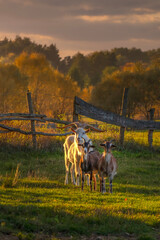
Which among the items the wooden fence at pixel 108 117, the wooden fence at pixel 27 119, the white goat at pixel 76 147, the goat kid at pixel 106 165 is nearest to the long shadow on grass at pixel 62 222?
the goat kid at pixel 106 165

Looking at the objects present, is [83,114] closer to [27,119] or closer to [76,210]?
[27,119]

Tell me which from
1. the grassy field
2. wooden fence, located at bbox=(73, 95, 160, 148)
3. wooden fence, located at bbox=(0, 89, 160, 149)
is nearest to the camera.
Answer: the grassy field

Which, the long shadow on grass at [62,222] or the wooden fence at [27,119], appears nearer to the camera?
the long shadow on grass at [62,222]

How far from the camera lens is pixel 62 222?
6887 millimetres

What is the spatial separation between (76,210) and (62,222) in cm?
68

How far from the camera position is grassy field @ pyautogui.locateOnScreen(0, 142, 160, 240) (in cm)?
657

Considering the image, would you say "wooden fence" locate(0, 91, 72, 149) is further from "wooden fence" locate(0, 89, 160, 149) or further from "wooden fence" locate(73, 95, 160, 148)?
"wooden fence" locate(73, 95, 160, 148)

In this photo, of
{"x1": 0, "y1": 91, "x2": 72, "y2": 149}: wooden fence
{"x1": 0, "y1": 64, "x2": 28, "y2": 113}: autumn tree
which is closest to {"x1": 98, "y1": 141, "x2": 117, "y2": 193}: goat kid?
{"x1": 0, "y1": 91, "x2": 72, "y2": 149}: wooden fence

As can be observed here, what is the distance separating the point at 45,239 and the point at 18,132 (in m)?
10.8

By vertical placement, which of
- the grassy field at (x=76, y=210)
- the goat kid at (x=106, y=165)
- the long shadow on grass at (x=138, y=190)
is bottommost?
the long shadow on grass at (x=138, y=190)

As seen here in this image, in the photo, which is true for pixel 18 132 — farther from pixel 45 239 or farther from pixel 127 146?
pixel 45 239

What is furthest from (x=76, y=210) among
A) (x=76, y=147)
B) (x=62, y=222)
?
(x=76, y=147)

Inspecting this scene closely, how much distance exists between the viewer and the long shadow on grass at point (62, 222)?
6602 mm

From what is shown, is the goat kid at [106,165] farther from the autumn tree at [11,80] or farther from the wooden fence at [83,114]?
the autumn tree at [11,80]
